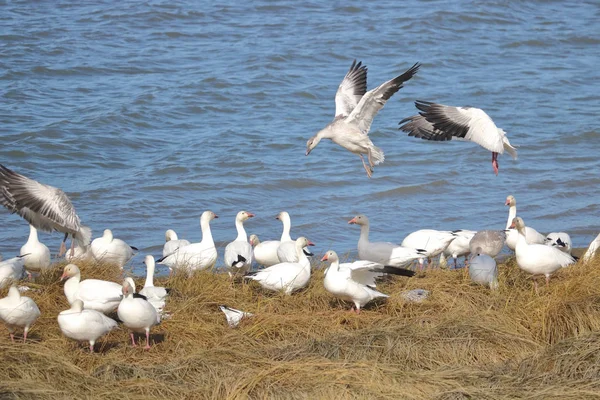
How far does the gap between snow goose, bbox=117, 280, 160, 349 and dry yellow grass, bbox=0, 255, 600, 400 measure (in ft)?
0.61

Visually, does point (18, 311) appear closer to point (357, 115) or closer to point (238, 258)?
point (238, 258)

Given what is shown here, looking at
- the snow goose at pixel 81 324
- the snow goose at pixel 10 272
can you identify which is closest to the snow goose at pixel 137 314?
the snow goose at pixel 81 324

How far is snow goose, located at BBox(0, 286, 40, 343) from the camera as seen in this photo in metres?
6.61

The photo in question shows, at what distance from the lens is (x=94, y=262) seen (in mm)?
8805

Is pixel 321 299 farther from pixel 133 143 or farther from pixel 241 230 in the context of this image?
pixel 133 143

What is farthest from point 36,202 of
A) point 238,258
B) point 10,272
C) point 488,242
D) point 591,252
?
point 591,252

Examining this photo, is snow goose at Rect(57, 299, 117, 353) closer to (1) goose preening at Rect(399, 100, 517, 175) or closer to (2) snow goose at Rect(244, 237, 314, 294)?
(2) snow goose at Rect(244, 237, 314, 294)

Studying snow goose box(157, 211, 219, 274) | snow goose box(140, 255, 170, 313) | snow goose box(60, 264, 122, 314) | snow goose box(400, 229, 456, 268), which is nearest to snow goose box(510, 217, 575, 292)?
snow goose box(400, 229, 456, 268)

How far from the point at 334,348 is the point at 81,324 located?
1.76m

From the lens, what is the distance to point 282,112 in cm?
1845

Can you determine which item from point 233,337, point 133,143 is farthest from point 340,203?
point 233,337

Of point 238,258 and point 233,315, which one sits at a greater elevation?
point 233,315

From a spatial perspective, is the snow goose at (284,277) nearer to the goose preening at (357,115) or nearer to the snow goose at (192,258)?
the snow goose at (192,258)

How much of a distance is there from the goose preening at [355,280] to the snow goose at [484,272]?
0.54 meters
